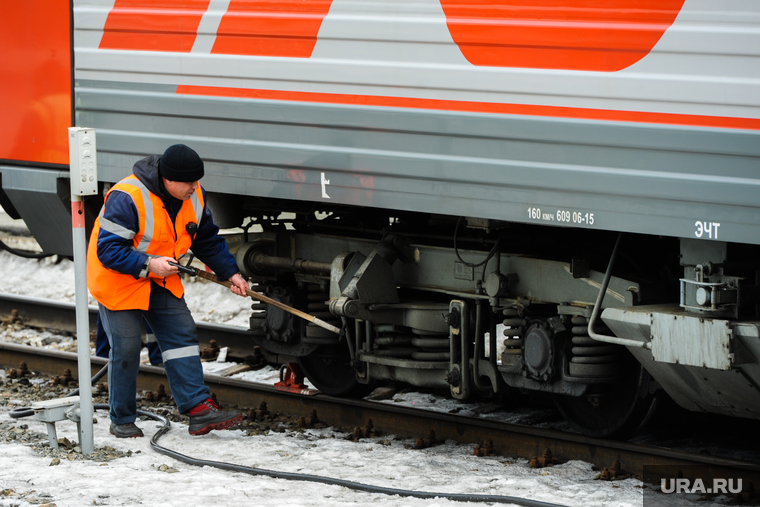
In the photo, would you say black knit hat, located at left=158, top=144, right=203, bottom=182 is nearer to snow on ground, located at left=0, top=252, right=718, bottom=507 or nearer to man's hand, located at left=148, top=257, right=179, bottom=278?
man's hand, located at left=148, top=257, right=179, bottom=278

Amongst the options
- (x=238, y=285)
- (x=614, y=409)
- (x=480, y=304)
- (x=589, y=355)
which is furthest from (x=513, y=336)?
(x=238, y=285)

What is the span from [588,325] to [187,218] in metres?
2.27

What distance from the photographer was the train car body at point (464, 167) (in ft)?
13.5

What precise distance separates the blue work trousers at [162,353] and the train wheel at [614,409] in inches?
83.6

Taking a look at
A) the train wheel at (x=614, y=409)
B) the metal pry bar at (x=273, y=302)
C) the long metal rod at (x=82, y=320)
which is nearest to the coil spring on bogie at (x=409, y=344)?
the metal pry bar at (x=273, y=302)

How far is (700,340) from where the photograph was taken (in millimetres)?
4320

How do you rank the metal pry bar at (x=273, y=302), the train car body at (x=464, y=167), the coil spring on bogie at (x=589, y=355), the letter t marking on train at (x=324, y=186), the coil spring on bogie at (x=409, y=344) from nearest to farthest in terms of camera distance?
the train car body at (x=464, y=167), the coil spring on bogie at (x=589, y=355), the letter t marking on train at (x=324, y=186), the metal pry bar at (x=273, y=302), the coil spring on bogie at (x=409, y=344)

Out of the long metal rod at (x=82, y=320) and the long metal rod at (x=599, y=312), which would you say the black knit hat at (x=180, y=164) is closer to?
the long metal rod at (x=82, y=320)

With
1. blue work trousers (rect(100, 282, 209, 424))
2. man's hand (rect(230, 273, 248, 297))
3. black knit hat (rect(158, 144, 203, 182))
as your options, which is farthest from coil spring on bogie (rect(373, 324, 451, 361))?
black knit hat (rect(158, 144, 203, 182))

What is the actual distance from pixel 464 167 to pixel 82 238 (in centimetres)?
204

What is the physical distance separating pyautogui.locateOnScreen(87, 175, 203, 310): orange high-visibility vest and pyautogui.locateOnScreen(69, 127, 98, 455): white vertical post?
0.57 feet

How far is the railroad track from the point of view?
5.05 meters

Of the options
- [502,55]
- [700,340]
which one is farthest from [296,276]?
[700,340]

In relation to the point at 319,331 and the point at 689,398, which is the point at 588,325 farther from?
the point at 319,331
